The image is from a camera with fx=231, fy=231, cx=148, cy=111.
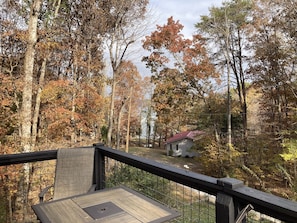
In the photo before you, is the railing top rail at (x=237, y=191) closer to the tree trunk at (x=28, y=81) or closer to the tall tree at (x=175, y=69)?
the tree trunk at (x=28, y=81)

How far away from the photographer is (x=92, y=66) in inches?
420

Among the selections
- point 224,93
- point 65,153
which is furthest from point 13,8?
point 224,93

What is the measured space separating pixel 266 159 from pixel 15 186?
9.01m

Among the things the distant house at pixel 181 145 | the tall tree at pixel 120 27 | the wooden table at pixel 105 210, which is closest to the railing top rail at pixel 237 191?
the wooden table at pixel 105 210

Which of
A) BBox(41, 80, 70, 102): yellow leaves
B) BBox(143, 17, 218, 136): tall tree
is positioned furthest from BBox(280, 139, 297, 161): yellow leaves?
BBox(41, 80, 70, 102): yellow leaves

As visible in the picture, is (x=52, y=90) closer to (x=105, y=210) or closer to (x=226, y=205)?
(x=105, y=210)

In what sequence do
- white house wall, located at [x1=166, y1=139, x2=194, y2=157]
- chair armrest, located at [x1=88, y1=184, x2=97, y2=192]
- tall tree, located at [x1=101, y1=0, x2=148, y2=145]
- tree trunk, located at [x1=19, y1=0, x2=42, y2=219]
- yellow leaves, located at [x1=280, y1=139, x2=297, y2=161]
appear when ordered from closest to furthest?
chair armrest, located at [x1=88, y1=184, x2=97, y2=192] → tree trunk, located at [x1=19, y1=0, x2=42, y2=219] → yellow leaves, located at [x1=280, y1=139, x2=297, y2=161] → tall tree, located at [x1=101, y1=0, x2=148, y2=145] → white house wall, located at [x1=166, y1=139, x2=194, y2=157]

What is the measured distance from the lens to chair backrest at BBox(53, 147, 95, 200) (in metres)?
2.26

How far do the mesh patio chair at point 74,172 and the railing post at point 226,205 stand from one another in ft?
4.74

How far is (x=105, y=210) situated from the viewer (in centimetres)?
144

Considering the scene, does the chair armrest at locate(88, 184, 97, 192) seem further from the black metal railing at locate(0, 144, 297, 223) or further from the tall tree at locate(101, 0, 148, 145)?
the tall tree at locate(101, 0, 148, 145)

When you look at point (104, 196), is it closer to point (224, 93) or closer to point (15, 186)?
point (15, 186)

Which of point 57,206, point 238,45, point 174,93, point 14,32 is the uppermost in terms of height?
point 238,45

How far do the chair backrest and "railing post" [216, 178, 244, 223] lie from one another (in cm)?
151
